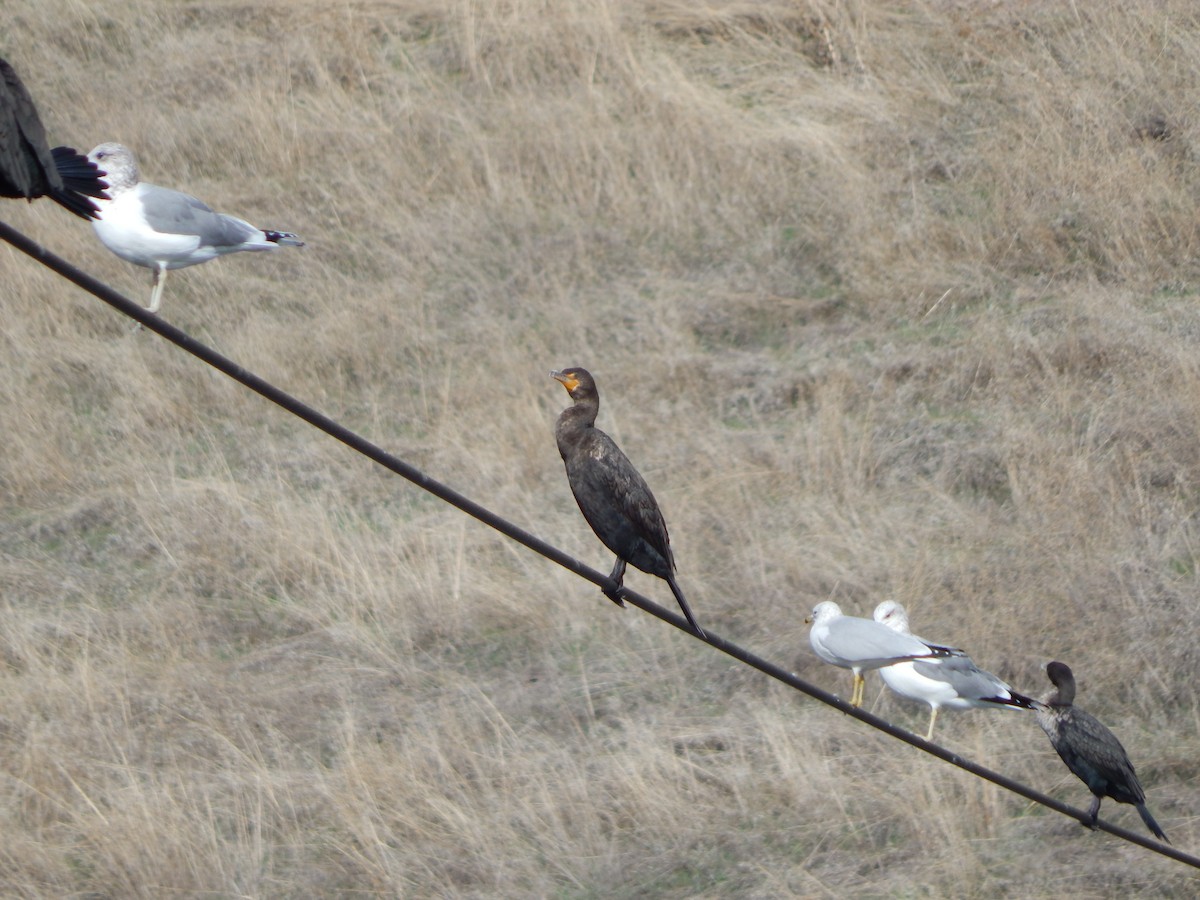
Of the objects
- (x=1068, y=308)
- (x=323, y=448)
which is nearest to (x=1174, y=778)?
(x=1068, y=308)

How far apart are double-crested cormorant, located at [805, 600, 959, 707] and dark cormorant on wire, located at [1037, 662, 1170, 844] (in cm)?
62

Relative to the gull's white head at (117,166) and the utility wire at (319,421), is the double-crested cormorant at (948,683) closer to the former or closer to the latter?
the utility wire at (319,421)

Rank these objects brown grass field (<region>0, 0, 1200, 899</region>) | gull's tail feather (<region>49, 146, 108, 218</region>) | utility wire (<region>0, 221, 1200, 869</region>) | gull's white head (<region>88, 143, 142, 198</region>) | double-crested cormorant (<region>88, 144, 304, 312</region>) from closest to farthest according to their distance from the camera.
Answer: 1. utility wire (<region>0, 221, 1200, 869</region>)
2. gull's tail feather (<region>49, 146, 108, 218</region>)
3. brown grass field (<region>0, 0, 1200, 899</region>)
4. double-crested cormorant (<region>88, 144, 304, 312</region>)
5. gull's white head (<region>88, 143, 142, 198</region>)

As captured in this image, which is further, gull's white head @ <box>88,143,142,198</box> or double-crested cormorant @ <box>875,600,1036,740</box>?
gull's white head @ <box>88,143,142,198</box>

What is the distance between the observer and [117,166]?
6.87 meters

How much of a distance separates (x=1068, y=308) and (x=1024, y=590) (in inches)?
107

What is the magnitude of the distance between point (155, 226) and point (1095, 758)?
4465 millimetres

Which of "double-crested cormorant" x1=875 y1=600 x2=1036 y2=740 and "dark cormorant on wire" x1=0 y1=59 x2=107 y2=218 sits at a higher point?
"dark cormorant on wire" x1=0 y1=59 x2=107 y2=218

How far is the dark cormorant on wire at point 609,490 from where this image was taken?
12.6 feet

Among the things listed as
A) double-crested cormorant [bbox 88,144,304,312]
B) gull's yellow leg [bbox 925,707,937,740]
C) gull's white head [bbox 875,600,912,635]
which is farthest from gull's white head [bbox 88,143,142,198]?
gull's yellow leg [bbox 925,707,937,740]

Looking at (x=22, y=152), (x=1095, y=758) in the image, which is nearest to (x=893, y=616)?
(x=1095, y=758)

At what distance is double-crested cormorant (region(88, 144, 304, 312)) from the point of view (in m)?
6.29

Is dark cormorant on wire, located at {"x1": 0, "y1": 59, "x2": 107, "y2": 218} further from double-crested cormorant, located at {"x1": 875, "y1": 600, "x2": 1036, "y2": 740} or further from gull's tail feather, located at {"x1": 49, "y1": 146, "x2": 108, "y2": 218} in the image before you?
double-crested cormorant, located at {"x1": 875, "y1": 600, "x2": 1036, "y2": 740}

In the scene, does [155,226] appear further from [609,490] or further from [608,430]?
[609,490]
